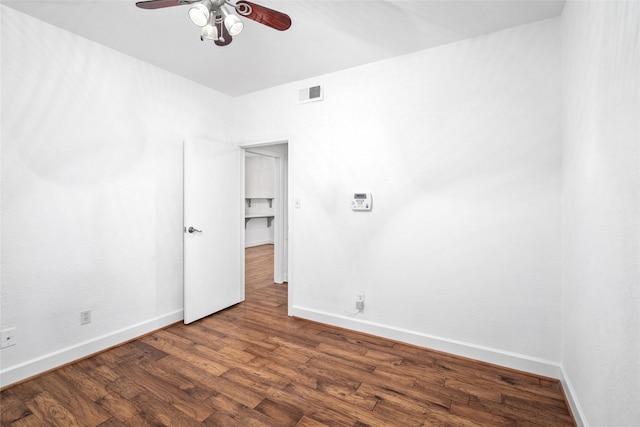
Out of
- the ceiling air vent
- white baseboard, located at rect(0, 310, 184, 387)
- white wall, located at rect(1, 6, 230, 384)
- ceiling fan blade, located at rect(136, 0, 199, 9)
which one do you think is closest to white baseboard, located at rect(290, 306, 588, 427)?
white baseboard, located at rect(0, 310, 184, 387)

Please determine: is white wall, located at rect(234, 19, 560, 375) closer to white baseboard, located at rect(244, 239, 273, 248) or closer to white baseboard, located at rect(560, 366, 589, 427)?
white baseboard, located at rect(560, 366, 589, 427)

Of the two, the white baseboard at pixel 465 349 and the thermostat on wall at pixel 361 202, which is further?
the thermostat on wall at pixel 361 202

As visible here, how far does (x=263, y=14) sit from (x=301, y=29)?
795mm

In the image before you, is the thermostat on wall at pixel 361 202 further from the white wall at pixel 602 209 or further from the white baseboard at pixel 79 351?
the white baseboard at pixel 79 351

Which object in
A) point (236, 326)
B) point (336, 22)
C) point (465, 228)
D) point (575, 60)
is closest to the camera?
point (575, 60)

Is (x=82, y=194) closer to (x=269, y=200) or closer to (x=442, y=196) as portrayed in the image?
(x=442, y=196)

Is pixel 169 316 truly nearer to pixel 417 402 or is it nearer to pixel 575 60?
pixel 417 402

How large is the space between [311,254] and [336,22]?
2.19 metres

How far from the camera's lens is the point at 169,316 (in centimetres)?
310

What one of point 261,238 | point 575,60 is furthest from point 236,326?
point 261,238

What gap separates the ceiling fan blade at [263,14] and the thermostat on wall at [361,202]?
1610 mm

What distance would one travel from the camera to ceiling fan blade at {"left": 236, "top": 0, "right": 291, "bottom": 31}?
4.94ft

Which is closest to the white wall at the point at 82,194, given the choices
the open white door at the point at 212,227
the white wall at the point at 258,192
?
the open white door at the point at 212,227

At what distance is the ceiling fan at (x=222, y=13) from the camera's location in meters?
1.46
